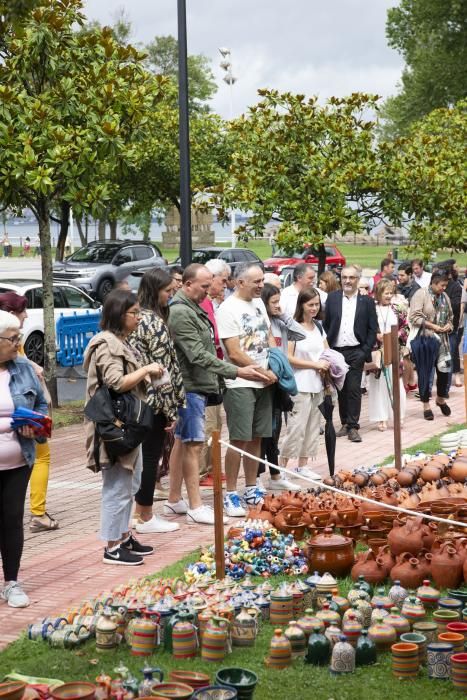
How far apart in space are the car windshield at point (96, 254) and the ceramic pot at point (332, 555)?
1018 inches

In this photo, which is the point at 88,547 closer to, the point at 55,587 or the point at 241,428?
the point at 55,587

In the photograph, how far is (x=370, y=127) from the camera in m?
18.5

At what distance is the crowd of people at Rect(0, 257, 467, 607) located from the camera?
7004 mm

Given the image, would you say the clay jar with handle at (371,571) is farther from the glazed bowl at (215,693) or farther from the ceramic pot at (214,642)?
the glazed bowl at (215,693)

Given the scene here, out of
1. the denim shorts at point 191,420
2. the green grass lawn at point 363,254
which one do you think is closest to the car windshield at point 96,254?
the green grass lawn at point 363,254

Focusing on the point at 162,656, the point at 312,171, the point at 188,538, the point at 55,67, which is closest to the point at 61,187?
the point at 55,67

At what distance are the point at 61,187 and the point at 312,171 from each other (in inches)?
177

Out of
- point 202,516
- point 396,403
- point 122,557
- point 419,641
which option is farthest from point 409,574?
point 396,403

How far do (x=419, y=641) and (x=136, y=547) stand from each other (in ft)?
9.33

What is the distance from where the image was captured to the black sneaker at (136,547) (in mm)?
7928

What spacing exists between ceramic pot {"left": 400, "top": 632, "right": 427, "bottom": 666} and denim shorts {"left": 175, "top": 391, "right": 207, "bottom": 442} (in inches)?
133

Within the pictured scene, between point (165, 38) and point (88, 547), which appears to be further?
point (165, 38)

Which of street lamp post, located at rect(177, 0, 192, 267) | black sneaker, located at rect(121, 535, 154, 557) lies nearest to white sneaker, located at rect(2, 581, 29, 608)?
black sneaker, located at rect(121, 535, 154, 557)

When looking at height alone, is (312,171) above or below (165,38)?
below
